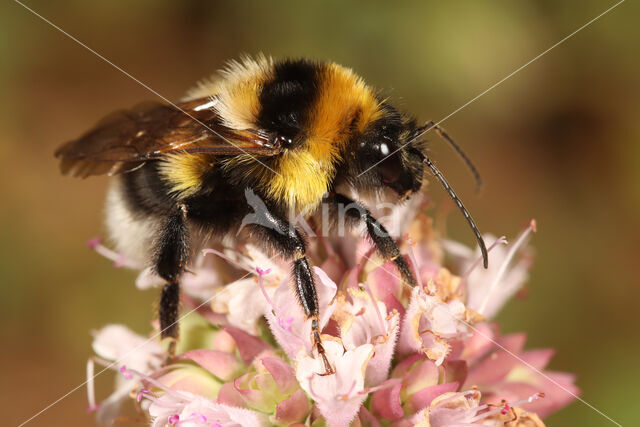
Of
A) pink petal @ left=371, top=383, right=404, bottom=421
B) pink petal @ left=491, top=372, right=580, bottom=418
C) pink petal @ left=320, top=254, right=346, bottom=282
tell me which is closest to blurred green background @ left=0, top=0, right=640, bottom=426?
pink petal @ left=491, top=372, right=580, bottom=418

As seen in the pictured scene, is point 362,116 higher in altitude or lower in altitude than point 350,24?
lower

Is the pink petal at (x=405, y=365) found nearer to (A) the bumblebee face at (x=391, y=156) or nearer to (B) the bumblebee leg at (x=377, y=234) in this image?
(B) the bumblebee leg at (x=377, y=234)

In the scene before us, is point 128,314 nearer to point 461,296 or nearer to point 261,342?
point 261,342

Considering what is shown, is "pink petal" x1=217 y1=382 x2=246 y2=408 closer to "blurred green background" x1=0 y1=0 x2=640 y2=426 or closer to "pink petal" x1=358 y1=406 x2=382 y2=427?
"pink petal" x1=358 y1=406 x2=382 y2=427

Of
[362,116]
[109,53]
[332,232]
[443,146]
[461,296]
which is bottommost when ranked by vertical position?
[461,296]

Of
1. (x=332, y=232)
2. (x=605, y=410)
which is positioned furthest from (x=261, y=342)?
(x=605, y=410)

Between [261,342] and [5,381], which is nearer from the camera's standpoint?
[261,342]

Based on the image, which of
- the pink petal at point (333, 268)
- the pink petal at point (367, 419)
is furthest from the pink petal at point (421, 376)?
the pink petal at point (333, 268)
